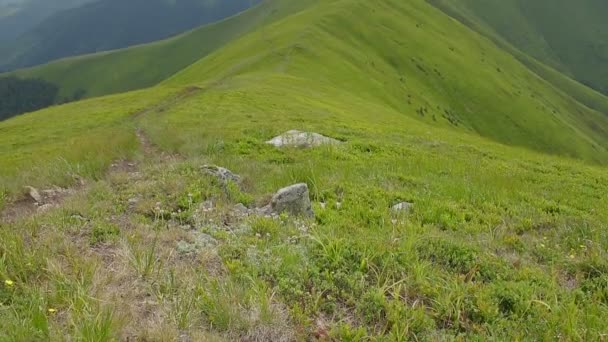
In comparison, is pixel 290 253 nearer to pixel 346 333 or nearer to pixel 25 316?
pixel 346 333

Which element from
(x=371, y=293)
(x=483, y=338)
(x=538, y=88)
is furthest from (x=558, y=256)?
(x=538, y=88)

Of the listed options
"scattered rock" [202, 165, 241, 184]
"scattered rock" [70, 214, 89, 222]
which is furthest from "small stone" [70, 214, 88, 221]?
"scattered rock" [202, 165, 241, 184]

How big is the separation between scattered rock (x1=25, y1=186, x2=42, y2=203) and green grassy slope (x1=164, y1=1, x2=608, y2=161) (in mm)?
47558

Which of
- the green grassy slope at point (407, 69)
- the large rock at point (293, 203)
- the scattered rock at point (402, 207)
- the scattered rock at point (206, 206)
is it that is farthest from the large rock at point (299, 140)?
the green grassy slope at point (407, 69)

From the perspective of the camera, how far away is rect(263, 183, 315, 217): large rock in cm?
981

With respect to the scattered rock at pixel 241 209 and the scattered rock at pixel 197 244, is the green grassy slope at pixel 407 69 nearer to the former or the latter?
the scattered rock at pixel 241 209

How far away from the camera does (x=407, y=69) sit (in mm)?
94188

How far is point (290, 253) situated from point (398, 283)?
1.70 meters

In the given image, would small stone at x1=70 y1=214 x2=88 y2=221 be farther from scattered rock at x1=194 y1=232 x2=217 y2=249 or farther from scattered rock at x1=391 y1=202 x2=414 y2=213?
scattered rock at x1=391 y1=202 x2=414 y2=213

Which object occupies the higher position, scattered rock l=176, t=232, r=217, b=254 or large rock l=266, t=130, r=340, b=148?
scattered rock l=176, t=232, r=217, b=254

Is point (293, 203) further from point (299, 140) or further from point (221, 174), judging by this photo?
point (299, 140)

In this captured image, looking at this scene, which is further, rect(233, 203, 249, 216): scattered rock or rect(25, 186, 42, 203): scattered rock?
rect(25, 186, 42, 203): scattered rock

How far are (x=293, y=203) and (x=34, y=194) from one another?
702 centimetres

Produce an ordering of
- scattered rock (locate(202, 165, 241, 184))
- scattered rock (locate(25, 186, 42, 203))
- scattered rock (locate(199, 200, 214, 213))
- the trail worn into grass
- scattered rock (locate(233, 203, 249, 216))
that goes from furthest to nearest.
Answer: scattered rock (locate(25, 186, 42, 203))
scattered rock (locate(202, 165, 241, 184))
the trail worn into grass
scattered rock (locate(233, 203, 249, 216))
scattered rock (locate(199, 200, 214, 213))
